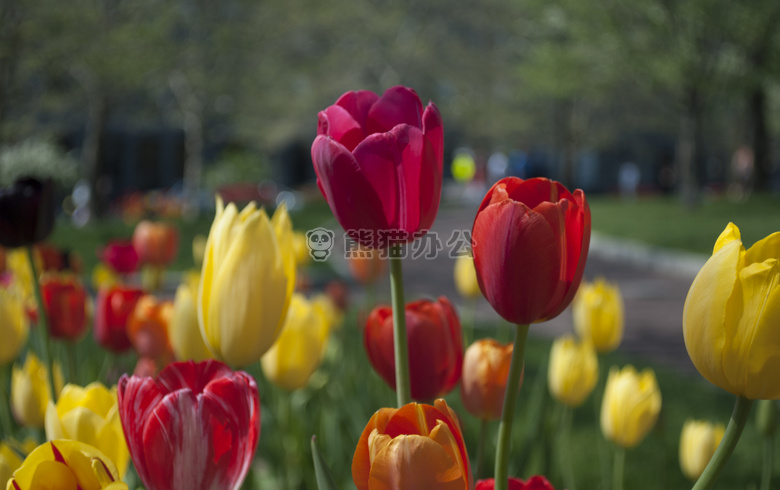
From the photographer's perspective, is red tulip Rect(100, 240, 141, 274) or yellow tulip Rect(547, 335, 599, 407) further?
red tulip Rect(100, 240, 141, 274)

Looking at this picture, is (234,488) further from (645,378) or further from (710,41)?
(710,41)

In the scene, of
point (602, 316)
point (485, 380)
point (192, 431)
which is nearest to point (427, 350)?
point (485, 380)

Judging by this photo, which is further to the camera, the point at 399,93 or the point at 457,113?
the point at 457,113

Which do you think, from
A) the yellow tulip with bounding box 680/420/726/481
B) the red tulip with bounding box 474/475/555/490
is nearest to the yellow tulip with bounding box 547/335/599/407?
the yellow tulip with bounding box 680/420/726/481

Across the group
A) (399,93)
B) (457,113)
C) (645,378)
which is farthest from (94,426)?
(457,113)

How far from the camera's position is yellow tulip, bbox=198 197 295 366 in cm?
73

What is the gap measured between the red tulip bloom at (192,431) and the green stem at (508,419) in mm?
212

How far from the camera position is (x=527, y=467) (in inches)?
66.5

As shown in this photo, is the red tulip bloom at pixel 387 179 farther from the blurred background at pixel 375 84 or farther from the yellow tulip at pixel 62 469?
the blurred background at pixel 375 84

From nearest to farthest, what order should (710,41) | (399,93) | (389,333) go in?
(399,93) < (389,333) < (710,41)

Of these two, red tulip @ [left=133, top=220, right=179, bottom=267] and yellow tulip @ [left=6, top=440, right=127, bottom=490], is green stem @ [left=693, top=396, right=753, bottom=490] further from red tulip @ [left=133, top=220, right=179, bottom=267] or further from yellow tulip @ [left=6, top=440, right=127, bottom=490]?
red tulip @ [left=133, top=220, right=179, bottom=267]

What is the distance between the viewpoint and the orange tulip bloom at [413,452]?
52 cm

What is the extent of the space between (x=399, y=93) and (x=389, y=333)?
0.96 feet

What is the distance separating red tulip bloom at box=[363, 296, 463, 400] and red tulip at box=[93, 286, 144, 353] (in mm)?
920
